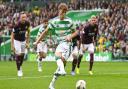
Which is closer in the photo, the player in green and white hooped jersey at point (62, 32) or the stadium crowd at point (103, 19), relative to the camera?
the player in green and white hooped jersey at point (62, 32)

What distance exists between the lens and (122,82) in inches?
854

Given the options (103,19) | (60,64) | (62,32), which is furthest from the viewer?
(103,19)

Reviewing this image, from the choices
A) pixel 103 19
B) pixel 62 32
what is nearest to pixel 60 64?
pixel 62 32

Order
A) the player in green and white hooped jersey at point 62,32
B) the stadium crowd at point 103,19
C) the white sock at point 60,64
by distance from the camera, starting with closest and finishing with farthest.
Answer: the white sock at point 60,64
the player in green and white hooped jersey at point 62,32
the stadium crowd at point 103,19

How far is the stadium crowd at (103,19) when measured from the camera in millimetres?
45406

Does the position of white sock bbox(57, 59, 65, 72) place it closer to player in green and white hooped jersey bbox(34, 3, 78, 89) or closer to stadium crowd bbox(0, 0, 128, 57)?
player in green and white hooped jersey bbox(34, 3, 78, 89)

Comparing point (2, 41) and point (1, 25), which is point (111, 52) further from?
point (1, 25)

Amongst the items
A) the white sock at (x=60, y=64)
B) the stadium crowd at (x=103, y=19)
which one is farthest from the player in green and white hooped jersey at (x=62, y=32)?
the stadium crowd at (x=103, y=19)

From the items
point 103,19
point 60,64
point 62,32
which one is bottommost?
point 103,19

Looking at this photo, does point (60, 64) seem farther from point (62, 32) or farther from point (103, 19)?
point (103, 19)

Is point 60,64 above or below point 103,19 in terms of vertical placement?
above

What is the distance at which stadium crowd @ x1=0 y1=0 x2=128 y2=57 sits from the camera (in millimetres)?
45406

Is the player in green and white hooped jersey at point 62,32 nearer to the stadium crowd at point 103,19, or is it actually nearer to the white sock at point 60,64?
the white sock at point 60,64

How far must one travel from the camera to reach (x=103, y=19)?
49.3m
